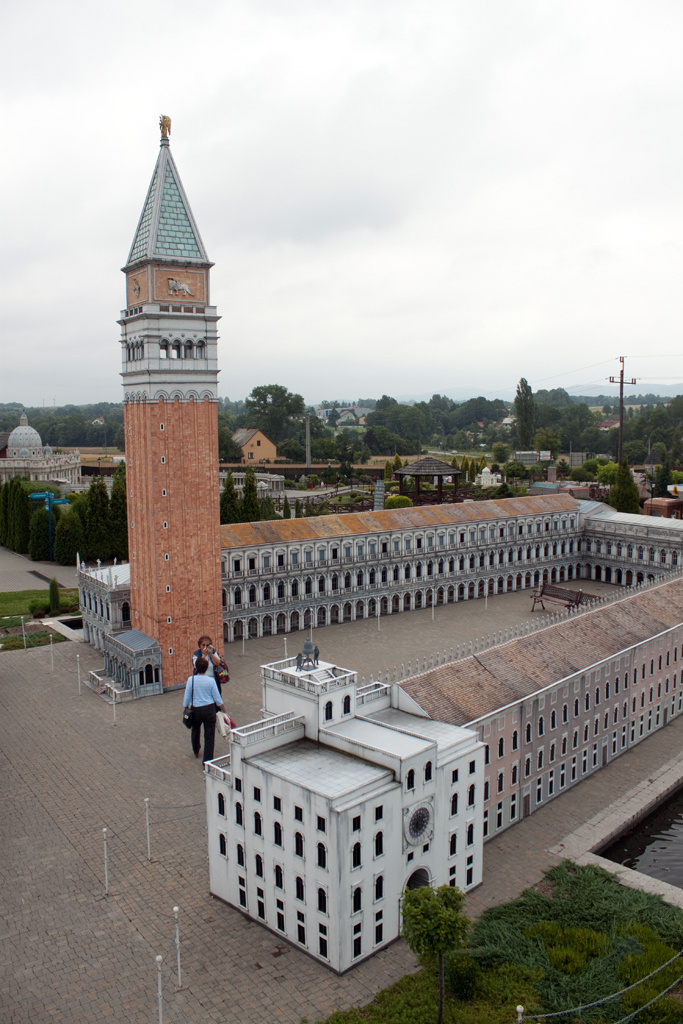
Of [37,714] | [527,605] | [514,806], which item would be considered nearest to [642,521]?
[527,605]

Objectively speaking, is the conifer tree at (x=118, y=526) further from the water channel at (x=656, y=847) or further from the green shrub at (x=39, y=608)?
the water channel at (x=656, y=847)

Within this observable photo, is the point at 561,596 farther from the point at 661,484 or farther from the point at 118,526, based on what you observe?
the point at 661,484

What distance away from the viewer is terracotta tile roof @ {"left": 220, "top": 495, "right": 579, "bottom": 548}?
71562mm

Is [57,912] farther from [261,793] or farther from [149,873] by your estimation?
[261,793]

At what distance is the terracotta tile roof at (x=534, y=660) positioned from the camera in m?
38.9

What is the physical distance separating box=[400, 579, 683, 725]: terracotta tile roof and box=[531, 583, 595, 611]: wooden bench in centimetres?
1815

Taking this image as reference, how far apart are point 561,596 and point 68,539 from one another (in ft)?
196

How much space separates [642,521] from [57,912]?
73916 millimetres

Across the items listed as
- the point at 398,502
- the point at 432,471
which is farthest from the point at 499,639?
the point at 398,502

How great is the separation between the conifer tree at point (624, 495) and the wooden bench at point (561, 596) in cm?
2687

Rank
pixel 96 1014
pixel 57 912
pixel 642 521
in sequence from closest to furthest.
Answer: pixel 96 1014 → pixel 57 912 → pixel 642 521

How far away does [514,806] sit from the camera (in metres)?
40.6

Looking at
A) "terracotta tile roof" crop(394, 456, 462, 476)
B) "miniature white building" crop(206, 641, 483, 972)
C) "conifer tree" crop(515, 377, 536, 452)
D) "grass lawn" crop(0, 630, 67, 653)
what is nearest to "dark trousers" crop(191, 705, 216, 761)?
"miniature white building" crop(206, 641, 483, 972)

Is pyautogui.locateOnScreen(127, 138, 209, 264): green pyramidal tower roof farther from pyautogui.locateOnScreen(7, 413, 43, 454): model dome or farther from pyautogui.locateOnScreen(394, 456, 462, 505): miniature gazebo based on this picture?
pyautogui.locateOnScreen(7, 413, 43, 454): model dome
